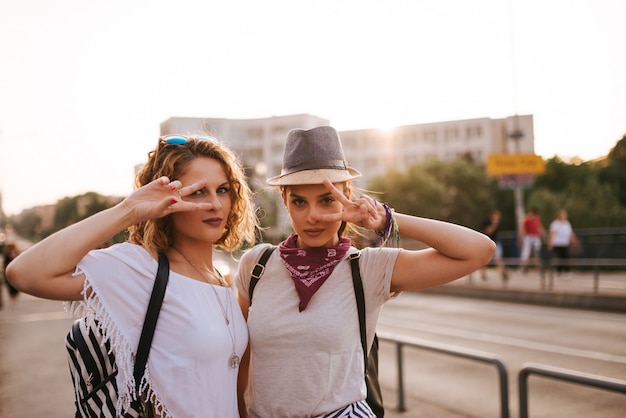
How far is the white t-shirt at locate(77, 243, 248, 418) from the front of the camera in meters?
2.03

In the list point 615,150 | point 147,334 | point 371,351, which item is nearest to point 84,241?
point 147,334

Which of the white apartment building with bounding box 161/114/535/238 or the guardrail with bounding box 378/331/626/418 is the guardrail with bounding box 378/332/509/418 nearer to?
the guardrail with bounding box 378/331/626/418

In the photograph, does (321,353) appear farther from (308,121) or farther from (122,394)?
(308,121)

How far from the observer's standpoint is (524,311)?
1279 centimetres

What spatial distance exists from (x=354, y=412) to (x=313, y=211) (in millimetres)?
829

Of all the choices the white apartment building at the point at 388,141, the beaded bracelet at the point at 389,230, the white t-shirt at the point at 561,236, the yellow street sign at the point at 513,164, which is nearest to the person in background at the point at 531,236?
the white t-shirt at the point at 561,236

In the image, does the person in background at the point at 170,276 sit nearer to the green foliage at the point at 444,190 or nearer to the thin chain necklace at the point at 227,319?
the thin chain necklace at the point at 227,319

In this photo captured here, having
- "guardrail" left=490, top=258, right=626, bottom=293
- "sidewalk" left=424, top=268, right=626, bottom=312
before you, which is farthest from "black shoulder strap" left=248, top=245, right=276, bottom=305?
"guardrail" left=490, top=258, right=626, bottom=293

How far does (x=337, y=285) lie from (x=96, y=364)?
974 mm

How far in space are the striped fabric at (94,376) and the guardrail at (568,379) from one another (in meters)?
2.66

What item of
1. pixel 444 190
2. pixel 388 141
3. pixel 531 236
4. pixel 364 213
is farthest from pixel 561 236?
pixel 388 141

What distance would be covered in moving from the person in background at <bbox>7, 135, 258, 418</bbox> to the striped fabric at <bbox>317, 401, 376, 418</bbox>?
43cm

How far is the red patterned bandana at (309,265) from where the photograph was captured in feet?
7.51

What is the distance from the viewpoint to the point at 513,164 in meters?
23.6
